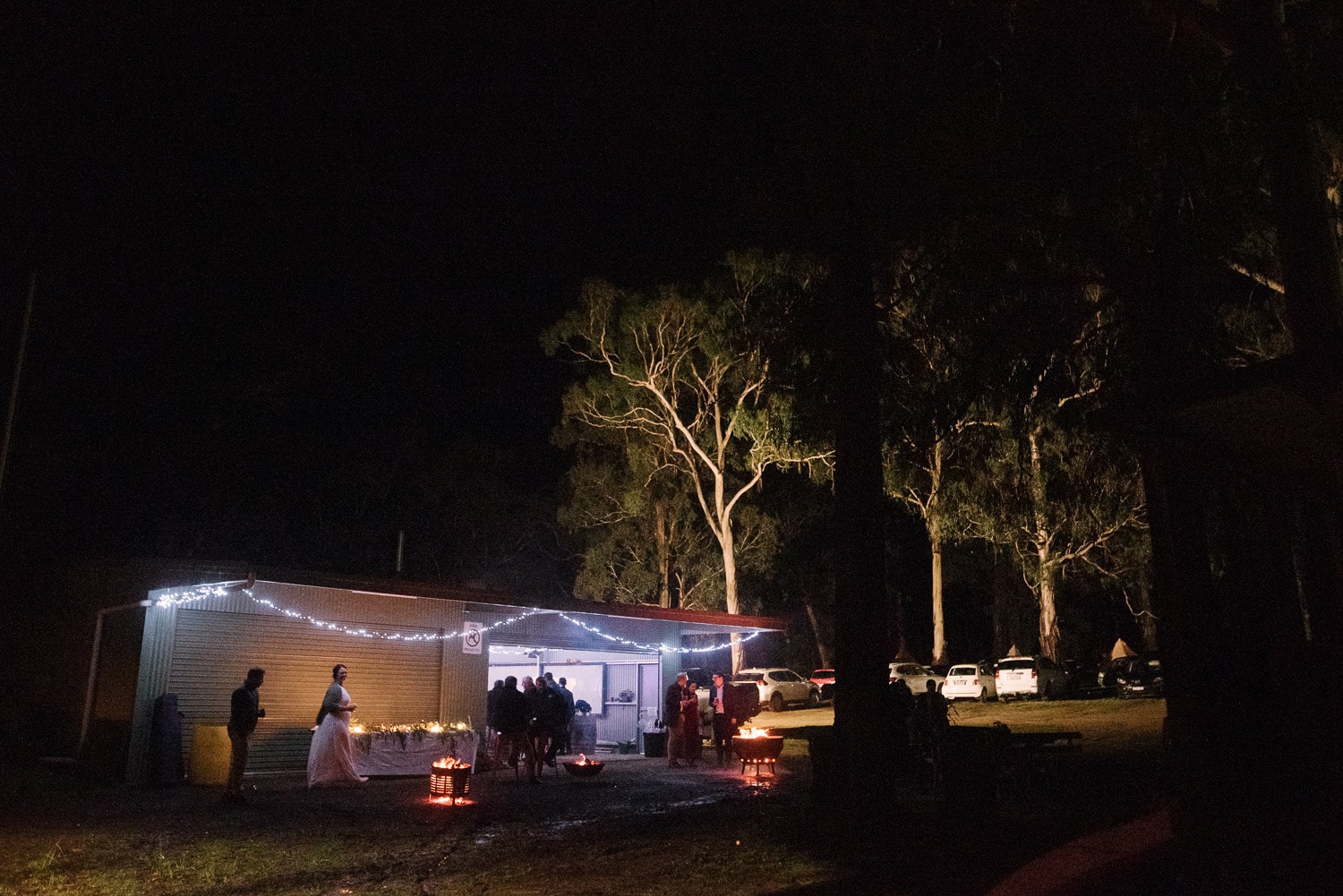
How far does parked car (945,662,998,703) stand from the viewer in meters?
29.7

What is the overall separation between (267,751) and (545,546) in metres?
29.6

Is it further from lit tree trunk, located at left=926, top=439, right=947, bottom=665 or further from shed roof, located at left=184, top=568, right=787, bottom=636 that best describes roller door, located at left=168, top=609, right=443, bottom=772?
lit tree trunk, located at left=926, top=439, right=947, bottom=665

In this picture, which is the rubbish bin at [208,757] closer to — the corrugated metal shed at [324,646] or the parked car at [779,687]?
the corrugated metal shed at [324,646]

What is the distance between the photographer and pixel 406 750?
49.8 feet

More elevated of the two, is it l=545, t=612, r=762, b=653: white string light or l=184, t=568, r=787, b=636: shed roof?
l=184, t=568, r=787, b=636: shed roof

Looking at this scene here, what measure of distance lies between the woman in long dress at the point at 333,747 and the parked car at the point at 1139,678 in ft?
68.1

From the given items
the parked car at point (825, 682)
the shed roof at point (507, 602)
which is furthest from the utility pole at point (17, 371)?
the parked car at point (825, 682)

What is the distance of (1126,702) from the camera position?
78.5ft

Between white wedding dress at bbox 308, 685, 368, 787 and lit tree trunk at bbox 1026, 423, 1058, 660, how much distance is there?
737 inches

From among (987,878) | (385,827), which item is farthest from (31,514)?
(987,878)

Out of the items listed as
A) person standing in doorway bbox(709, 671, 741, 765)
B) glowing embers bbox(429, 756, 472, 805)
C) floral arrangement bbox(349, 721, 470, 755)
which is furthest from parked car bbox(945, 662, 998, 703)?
glowing embers bbox(429, 756, 472, 805)

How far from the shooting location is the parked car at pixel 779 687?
3148 cm

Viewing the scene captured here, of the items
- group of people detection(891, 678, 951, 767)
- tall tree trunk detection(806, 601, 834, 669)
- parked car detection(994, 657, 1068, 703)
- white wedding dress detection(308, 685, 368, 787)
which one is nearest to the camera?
group of people detection(891, 678, 951, 767)

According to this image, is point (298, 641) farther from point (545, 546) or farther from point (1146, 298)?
point (545, 546)
